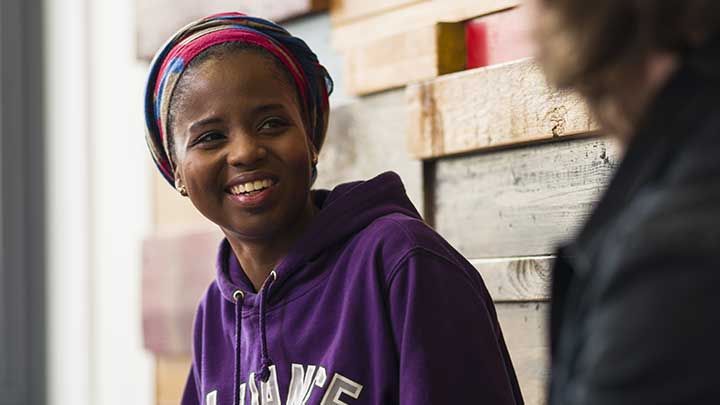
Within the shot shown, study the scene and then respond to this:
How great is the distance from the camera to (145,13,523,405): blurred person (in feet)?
4.26

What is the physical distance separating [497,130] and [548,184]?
0.12 m

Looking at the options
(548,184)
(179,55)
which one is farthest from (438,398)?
(179,55)

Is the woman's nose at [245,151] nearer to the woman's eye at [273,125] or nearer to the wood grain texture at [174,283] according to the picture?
the woman's eye at [273,125]

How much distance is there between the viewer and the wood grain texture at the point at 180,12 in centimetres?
223

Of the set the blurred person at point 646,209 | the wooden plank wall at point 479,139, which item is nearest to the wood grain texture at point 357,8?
the wooden plank wall at point 479,139

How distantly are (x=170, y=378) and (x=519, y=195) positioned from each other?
1213 mm

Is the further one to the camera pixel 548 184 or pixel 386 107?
pixel 386 107

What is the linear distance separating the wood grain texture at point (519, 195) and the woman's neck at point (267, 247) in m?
0.31

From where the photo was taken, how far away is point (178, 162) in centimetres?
153

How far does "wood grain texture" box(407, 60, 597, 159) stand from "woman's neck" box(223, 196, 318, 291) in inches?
12.1

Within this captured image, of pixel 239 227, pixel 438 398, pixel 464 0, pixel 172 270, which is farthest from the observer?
pixel 172 270

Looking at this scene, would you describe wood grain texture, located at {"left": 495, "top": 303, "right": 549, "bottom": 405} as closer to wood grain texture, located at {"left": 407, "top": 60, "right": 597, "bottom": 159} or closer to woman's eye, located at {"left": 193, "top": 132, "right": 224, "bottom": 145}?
wood grain texture, located at {"left": 407, "top": 60, "right": 597, "bottom": 159}

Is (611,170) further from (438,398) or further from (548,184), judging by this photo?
(438,398)

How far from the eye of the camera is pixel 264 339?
1.47 meters
